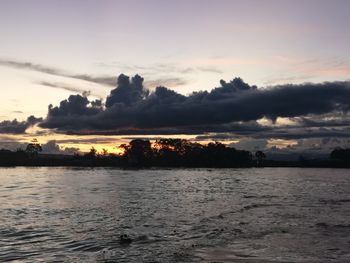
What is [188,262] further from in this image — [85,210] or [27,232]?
[85,210]

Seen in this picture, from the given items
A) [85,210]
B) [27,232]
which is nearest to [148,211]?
A: [85,210]

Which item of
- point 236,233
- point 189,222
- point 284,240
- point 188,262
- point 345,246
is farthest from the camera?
point 189,222

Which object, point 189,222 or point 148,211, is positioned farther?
point 148,211

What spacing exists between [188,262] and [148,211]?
28.9 m

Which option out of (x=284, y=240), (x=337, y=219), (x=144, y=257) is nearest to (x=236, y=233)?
(x=284, y=240)

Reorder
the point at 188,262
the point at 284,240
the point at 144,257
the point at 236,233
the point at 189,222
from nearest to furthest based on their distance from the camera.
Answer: the point at 188,262, the point at 144,257, the point at 284,240, the point at 236,233, the point at 189,222

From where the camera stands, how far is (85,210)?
183 ft

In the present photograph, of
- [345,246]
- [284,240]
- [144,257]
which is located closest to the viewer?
[144,257]

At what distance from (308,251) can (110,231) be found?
678 inches

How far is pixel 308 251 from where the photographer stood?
2962 centimetres

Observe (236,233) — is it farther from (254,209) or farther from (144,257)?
(254,209)

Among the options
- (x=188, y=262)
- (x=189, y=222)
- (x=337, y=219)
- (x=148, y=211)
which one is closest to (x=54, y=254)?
(x=188, y=262)

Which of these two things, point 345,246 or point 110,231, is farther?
point 110,231

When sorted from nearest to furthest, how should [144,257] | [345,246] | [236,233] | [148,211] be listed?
[144,257], [345,246], [236,233], [148,211]
